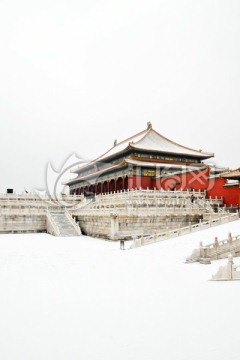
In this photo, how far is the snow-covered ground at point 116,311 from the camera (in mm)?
5566

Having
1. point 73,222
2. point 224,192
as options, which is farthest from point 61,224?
point 224,192

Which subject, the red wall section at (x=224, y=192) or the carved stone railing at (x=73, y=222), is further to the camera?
the red wall section at (x=224, y=192)

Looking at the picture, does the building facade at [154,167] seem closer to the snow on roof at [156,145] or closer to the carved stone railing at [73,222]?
the snow on roof at [156,145]

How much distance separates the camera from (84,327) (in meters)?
6.56

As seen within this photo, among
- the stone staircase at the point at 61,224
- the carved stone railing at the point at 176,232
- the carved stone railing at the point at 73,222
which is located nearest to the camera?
the carved stone railing at the point at 176,232

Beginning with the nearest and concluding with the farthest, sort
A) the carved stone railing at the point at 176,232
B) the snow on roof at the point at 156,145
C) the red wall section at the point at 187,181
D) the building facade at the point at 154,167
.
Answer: the carved stone railing at the point at 176,232 → the red wall section at the point at 187,181 → the building facade at the point at 154,167 → the snow on roof at the point at 156,145

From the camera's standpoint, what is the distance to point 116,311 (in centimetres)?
750

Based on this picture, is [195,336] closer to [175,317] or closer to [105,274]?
[175,317]

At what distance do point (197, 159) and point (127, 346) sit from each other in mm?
36645

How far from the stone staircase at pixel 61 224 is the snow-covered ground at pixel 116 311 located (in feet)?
34.2

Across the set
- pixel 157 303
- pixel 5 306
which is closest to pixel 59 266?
pixel 5 306

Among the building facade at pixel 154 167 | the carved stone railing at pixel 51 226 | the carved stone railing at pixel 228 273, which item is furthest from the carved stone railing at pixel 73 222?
the carved stone railing at pixel 228 273

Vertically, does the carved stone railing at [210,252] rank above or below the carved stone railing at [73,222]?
below

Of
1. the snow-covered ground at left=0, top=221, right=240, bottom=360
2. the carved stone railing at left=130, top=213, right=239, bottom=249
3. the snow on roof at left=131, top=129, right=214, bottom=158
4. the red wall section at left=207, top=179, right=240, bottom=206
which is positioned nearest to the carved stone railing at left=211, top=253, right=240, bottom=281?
the snow-covered ground at left=0, top=221, right=240, bottom=360
